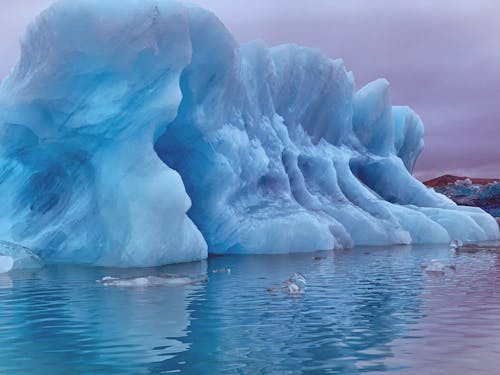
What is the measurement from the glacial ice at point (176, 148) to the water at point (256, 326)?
3732 mm

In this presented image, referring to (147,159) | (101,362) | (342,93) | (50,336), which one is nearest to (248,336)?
(101,362)

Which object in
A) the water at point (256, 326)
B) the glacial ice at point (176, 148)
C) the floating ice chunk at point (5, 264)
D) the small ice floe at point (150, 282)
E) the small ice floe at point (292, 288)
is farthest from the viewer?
the glacial ice at point (176, 148)

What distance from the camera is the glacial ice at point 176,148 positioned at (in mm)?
14062

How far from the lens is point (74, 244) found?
49.6ft

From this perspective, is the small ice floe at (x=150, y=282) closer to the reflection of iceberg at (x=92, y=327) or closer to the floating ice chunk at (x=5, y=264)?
the reflection of iceberg at (x=92, y=327)

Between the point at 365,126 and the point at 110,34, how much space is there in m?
14.4

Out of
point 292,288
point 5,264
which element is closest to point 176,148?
point 5,264

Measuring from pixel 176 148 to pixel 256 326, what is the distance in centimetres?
1221

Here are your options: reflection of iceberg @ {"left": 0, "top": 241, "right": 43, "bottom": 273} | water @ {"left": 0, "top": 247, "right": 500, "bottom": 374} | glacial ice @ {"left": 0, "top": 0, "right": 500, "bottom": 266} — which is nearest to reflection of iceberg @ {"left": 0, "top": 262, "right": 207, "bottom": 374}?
→ water @ {"left": 0, "top": 247, "right": 500, "bottom": 374}

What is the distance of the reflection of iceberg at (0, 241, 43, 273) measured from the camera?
44.2ft

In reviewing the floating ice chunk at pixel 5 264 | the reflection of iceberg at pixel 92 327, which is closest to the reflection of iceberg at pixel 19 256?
the floating ice chunk at pixel 5 264

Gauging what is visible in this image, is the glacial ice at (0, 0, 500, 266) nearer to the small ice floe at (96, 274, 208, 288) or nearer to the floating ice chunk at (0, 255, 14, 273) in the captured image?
the floating ice chunk at (0, 255, 14, 273)

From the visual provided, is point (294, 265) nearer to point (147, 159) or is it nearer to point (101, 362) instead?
point (147, 159)

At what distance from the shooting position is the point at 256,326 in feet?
20.8
